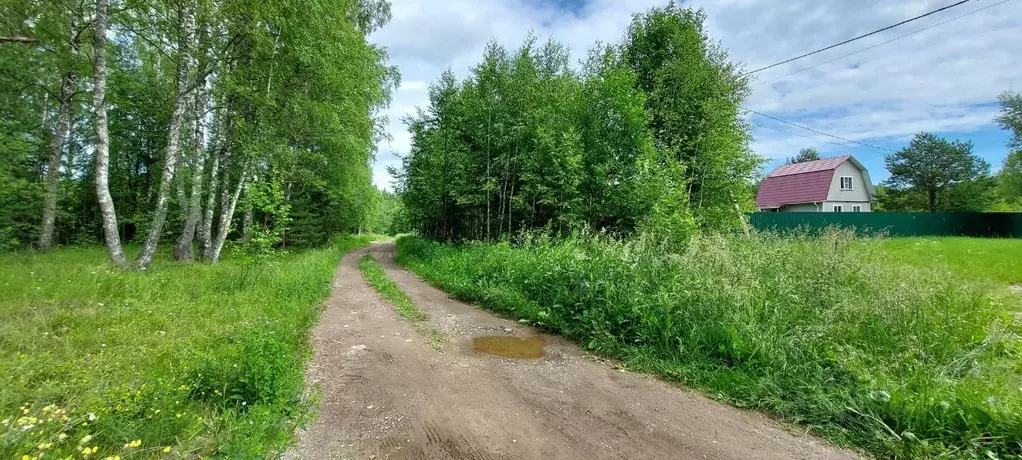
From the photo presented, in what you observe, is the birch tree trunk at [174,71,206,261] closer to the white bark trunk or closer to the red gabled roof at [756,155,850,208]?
the white bark trunk

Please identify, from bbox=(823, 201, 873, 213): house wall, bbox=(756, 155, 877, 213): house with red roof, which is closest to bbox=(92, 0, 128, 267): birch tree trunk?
bbox=(756, 155, 877, 213): house with red roof

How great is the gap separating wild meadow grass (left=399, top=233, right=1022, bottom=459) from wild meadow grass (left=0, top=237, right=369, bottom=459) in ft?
11.6

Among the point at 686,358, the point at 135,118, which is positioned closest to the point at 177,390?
the point at 686,358

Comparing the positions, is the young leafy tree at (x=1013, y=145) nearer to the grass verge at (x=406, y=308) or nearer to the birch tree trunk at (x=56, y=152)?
the grass verge at (x=406, y=308)

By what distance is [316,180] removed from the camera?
13.9 metres

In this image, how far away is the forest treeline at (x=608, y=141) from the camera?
1045 centimetres

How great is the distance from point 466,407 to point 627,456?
1361 millimetres

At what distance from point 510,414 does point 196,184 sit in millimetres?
10552

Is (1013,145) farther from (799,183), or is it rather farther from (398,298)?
(398,298)

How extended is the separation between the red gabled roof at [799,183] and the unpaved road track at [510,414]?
3018 centimetres

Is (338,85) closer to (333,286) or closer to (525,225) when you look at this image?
(333,286)

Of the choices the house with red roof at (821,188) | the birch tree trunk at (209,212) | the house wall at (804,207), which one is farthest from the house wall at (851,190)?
the birch tree trunk at (209,212)

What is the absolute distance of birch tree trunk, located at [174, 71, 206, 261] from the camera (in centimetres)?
977

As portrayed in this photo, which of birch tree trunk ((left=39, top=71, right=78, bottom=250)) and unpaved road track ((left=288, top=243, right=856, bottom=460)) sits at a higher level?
birch tree trunk ((left=39, top=71, right=78, bottom=250))
